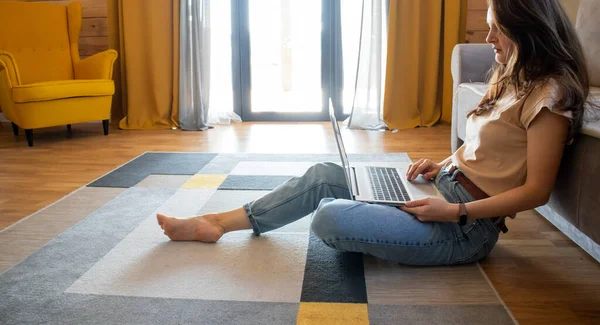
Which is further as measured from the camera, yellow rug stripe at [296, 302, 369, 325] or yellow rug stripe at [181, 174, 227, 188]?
yellow rug stripe at [181, 174, 227, 188]

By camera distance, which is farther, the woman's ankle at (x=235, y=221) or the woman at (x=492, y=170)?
the woman's ankle at (x=235, y=221)

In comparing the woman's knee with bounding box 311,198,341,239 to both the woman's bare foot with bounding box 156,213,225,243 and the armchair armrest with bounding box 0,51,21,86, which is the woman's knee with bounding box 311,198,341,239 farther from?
the armchair armrest with bounding box 0,51,21,86

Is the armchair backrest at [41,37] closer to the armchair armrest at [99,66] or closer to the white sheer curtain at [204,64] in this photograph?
the armchair armrest at [99,66]

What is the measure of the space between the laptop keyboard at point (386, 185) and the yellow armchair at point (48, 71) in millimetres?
2388

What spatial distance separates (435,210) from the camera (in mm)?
1187

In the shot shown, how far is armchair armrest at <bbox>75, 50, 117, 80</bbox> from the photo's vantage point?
3.51 meters

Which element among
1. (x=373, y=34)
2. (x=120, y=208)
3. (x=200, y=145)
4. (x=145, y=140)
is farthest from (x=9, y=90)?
(x=373, y=34)

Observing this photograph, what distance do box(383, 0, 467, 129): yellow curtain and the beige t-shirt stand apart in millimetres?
2417

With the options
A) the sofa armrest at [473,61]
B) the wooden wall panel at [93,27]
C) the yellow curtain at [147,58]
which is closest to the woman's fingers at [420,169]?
the sofa armrest at [473,61]

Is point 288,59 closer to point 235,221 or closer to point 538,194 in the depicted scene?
point 235,221

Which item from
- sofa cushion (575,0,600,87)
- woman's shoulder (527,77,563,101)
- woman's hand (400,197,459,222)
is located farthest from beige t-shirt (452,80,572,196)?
sofa cushion (575,0,600,87)

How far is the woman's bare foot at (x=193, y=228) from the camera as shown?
1516 mm

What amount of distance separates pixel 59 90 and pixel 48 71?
1.80 feet

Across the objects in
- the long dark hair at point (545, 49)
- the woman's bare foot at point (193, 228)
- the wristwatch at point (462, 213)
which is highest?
the long dark hair at point (545, 49)
